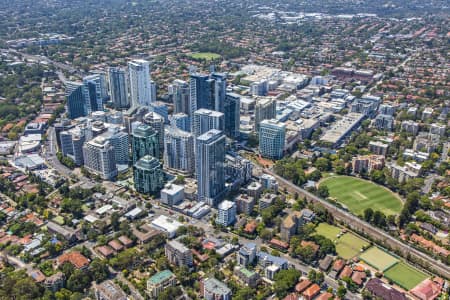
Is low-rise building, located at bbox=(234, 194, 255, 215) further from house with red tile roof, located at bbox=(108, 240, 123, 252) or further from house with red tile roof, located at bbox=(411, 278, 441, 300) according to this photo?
house with red tile roof, located at bbox=(411, 278, 441, 300)

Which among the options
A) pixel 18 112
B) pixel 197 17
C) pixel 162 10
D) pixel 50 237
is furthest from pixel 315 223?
pixel 162 10

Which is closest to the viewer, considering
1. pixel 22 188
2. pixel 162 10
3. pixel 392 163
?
pixel 22 188

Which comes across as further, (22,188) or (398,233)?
(22,188)

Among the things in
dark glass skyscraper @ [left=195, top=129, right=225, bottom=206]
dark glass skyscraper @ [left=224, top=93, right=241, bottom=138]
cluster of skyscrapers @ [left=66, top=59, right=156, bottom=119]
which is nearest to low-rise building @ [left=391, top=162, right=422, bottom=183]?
dark glass skyscraper @ [left=195, top=129, right=225, bottom=206]

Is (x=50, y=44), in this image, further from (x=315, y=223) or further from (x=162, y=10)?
(x=315, y=223)

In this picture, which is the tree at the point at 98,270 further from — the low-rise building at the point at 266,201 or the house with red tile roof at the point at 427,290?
the house with red tile roof at the point at 427,290

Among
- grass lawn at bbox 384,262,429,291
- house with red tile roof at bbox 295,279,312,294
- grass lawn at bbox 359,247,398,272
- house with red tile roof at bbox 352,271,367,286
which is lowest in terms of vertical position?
grass lawn at bbox 384,262,429,291

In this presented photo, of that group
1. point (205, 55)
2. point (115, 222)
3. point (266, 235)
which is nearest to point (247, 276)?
point (266, 235)
